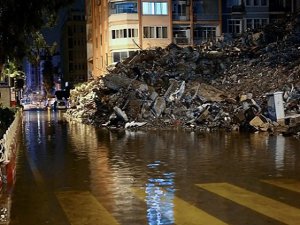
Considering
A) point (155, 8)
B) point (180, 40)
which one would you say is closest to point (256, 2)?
point (180, 40)

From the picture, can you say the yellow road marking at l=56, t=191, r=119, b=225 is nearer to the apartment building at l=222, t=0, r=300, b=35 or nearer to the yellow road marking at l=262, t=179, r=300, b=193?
the yellow road marking at l=262, t=179, r=300, b=193

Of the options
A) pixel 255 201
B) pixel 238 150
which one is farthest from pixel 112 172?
pixel 238 150

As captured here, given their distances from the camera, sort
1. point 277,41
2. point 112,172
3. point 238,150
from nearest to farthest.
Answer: point 112,172 < point 238,150 < point 277,41

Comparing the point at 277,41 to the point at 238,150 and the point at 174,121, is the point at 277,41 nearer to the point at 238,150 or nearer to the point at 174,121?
the point at 174,121

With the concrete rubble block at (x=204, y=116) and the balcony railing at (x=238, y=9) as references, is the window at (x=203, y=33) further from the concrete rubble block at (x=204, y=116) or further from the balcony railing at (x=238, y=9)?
the concrete rubble block at (x=204, y=116)

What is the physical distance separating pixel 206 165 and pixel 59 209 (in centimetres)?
604

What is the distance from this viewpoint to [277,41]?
4222 cm

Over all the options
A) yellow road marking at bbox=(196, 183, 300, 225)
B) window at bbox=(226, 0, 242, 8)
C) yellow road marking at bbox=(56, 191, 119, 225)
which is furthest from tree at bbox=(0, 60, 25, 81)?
window at bbox=(226, 0, 242, 8)

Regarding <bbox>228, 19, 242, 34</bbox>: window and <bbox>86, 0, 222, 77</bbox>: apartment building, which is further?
<bbox>228, 19, 242, 34</bbox>: window

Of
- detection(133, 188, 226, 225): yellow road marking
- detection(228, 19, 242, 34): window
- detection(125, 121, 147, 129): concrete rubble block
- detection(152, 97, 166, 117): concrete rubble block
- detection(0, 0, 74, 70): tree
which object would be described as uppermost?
detection(228, 19, 242, 34): window

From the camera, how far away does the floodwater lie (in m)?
8.62

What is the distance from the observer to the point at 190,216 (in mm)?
8539

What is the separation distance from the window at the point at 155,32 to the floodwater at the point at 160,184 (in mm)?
41034

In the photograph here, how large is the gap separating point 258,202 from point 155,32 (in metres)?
52.7
